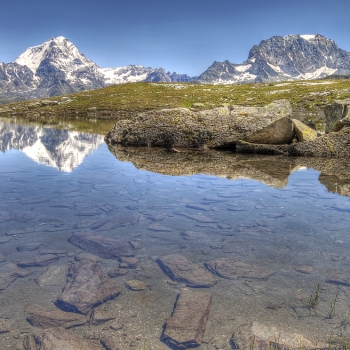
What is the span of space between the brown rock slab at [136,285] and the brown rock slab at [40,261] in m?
1.65

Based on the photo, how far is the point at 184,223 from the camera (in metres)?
8.14

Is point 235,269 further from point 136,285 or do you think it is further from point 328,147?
point 328,147

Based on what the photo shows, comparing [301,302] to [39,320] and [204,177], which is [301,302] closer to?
[39,320]

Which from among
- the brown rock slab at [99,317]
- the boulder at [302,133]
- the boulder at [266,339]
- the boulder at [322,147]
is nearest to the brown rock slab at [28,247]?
the brown rock slab at [99,317]

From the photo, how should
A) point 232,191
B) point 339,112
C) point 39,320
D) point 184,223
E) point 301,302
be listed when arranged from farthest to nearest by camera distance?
1. point 339,112
2. point 232,191
3. point 184,223
4. point 301,302
5. point 39,320

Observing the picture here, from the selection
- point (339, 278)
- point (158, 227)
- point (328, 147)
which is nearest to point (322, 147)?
point (328, 147)

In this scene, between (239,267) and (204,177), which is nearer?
(239,267)

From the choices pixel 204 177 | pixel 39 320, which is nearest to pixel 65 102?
pixel 204 177

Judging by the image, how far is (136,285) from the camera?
5.45 m

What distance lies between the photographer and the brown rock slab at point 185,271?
557 centimetres

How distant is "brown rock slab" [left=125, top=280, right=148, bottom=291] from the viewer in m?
5.37

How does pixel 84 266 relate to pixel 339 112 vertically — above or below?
below

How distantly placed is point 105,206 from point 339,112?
70.6 feet

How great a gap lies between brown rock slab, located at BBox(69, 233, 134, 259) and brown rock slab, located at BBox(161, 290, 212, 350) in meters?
1.80
